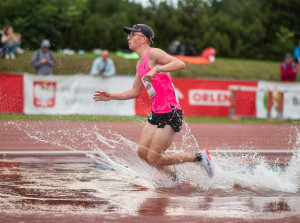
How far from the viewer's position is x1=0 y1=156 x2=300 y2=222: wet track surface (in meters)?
5.70

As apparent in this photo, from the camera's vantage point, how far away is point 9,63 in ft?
74.4

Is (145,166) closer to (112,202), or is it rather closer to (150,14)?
(112,202)

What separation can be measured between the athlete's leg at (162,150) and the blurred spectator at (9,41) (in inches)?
584

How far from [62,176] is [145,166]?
4.00 ft

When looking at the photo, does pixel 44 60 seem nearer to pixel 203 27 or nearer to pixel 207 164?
pixel 207 164

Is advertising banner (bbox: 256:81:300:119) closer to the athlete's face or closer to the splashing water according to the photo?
the splashing water

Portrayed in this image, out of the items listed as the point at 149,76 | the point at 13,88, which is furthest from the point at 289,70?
the point at 149,76

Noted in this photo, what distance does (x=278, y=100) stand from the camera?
20.3 meters

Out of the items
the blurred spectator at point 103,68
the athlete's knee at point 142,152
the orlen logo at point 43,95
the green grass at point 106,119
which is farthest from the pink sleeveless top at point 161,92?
the blurred spectator at point 103,68

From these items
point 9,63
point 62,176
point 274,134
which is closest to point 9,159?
point 62,176

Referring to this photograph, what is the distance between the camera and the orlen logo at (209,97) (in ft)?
65.8

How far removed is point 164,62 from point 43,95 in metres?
11.1

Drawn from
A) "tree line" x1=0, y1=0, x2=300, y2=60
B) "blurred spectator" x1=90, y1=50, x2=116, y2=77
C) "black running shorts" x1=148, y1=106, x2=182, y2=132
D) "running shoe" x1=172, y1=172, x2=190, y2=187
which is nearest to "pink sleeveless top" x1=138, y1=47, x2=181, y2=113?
"black running shorts" x1=148, y1=106, x2=182, y2=132

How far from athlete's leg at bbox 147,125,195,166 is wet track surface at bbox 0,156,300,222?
0.35 metres
